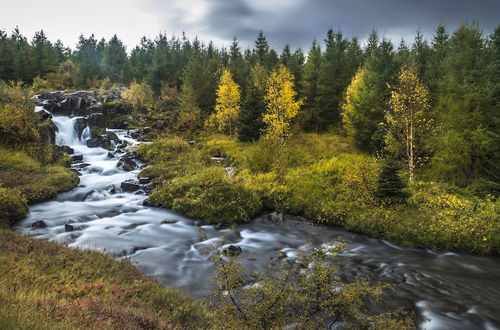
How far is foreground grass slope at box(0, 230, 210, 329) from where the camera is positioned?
5.67 meters

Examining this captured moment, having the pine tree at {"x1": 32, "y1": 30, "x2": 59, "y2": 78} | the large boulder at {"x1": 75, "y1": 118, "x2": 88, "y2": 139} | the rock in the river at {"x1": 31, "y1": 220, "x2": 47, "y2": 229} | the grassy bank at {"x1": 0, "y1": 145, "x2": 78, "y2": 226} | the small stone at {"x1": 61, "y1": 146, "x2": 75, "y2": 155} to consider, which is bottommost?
the rock in the river at {"x1": 31, "y1": 220, "x2": 47, "y2": 229}

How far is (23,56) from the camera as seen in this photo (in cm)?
5884

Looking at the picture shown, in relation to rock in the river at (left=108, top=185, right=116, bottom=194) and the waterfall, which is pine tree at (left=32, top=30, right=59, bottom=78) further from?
rock in the river at (left=108, top=185, right=116, bottom=194)

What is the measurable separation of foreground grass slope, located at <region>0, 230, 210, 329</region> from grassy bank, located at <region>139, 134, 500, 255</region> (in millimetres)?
8974

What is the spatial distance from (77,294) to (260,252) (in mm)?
8488

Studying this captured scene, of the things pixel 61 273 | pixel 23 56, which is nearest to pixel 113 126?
pixel 23 56

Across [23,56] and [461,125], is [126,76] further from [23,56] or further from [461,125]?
[461,125]

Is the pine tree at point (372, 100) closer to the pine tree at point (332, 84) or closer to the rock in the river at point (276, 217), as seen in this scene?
the pine tree at point (332, 84)

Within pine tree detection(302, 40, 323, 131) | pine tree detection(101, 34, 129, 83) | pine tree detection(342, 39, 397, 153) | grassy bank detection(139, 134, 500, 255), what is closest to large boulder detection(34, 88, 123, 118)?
grassy bank detection(139, 134, 500, 255)

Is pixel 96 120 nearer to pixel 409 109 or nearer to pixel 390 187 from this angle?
pixel 409 109

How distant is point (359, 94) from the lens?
31000mm

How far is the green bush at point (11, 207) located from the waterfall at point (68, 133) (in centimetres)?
1834

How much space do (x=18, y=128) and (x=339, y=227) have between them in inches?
1126

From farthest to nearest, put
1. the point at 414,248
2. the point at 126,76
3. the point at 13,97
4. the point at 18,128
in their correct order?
the point at 126,76, the point at 13,97, the point at 18,128, the point at 414,248
